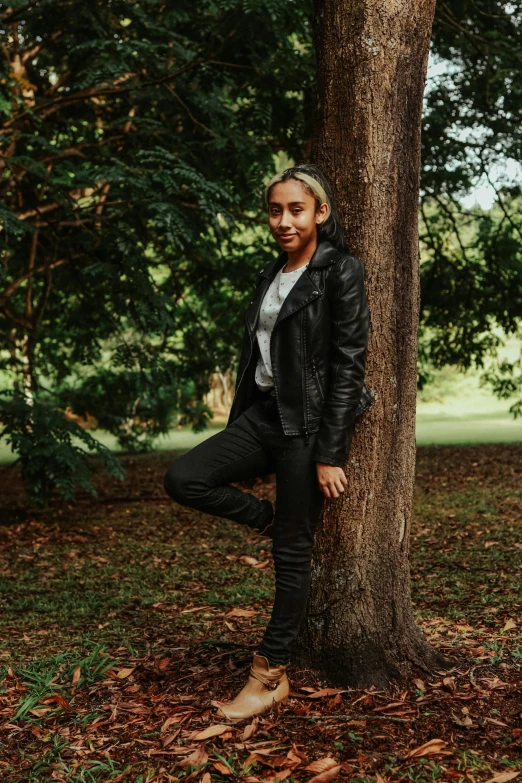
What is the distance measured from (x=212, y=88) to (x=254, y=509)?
17.8ft

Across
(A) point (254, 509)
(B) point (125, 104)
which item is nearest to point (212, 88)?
(B) point (125, 104)

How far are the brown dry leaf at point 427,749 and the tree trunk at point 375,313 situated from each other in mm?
528

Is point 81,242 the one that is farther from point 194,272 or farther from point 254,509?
point 254,509

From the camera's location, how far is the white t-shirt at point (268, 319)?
3537 mm

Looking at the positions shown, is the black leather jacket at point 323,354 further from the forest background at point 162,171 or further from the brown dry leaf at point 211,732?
the forest background at point 162,171

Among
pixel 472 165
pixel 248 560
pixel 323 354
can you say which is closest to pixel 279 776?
pixel 323 354

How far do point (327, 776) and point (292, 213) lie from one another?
7.25ft

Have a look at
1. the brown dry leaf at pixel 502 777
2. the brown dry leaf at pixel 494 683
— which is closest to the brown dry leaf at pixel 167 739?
the brown dry leaf at pixel 502 777

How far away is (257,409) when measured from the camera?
358 centimetres

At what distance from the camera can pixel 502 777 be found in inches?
114

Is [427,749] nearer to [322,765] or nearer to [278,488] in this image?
[322,765]

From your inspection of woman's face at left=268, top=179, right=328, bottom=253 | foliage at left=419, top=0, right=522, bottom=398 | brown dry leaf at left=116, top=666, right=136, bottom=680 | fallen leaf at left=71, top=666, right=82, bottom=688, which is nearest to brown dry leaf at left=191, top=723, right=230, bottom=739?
brown dry leaf at left=116, top=666, right=136, bottom=680

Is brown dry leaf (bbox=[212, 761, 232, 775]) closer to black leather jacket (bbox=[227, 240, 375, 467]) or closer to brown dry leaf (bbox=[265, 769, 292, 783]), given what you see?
brown dry leaf (bbox=[265, 769, 292, 783])

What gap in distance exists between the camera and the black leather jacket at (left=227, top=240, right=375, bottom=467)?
11.1ft
